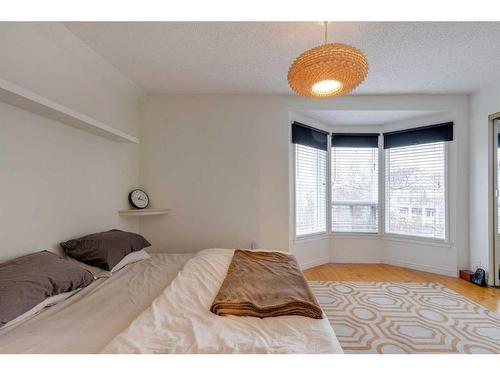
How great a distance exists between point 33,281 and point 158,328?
773mm

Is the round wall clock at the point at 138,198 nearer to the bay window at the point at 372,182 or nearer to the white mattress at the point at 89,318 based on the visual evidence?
the white mattress at the point at 89,318

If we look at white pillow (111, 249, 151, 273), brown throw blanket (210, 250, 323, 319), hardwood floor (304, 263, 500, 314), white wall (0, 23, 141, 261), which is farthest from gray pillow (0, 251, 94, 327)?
hardwood floor (304, 263, 500, 314)

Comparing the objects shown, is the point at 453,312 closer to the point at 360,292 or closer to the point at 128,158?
the point at 360,292

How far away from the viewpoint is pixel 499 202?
265 centimetres

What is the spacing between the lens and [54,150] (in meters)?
1.73

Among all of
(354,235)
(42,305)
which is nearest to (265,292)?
(42,305)

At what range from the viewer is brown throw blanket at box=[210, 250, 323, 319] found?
1109mm

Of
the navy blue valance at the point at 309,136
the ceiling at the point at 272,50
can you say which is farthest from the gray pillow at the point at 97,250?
the navy blue valance at the point at 309,136

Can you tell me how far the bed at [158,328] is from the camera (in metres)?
0.87

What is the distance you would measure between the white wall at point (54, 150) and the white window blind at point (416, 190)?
3943 mm

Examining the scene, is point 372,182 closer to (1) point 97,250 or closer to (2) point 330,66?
(2) point 330,66

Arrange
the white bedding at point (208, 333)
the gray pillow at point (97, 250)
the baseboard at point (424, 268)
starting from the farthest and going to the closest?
the baseboard at point (424, 268) → the gray pillow at point (97, 250) → the white bedding at point (208, 333)

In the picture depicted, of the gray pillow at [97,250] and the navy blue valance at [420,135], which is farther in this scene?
the navy blue valance at [420,135]
